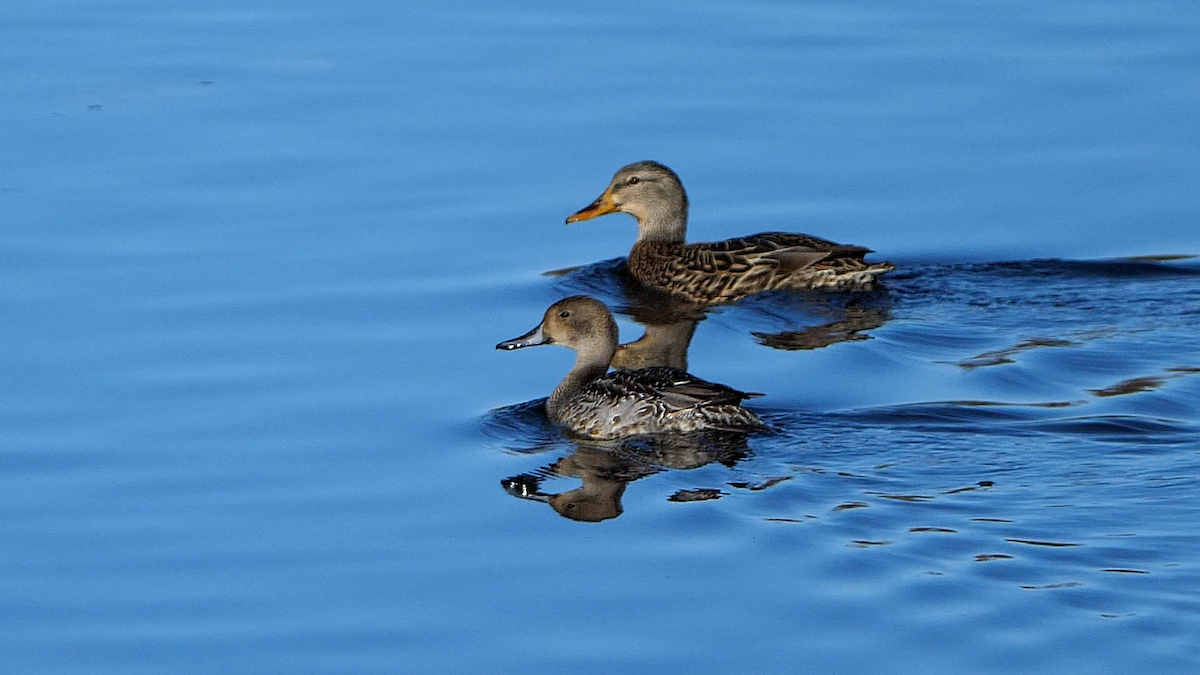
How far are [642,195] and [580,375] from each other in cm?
281

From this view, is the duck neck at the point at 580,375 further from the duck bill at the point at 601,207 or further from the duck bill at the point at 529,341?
the duck bill at the point at 601,207

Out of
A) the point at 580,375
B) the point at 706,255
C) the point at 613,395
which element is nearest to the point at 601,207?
the point at 706,255

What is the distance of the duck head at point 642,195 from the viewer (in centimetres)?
1295

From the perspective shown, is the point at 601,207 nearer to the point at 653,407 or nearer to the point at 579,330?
the point at 579,330

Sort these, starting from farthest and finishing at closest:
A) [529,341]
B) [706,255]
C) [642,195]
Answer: [642,195] < [706,255] < [529,341]

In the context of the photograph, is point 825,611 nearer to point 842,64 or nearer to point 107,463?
point 107,463

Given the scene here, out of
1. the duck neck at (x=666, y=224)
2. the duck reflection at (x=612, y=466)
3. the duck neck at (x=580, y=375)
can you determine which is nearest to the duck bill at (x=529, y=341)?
the duck neck at (x=580, y=375)

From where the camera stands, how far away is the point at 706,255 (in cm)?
1269

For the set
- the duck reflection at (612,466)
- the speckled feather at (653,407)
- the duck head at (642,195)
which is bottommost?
the duck reflection at (612,466)

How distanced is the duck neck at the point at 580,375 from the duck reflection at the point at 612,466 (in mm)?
382

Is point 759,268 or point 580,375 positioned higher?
point 759,268

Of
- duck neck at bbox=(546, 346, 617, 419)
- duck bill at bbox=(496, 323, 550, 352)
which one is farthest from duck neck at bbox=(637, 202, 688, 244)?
duck bill at bbox=(496, 323, 550, 352)

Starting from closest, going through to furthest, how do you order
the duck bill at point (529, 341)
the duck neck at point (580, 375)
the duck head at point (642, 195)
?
1. the duck neck at point (580, 375)
2. the duck bill at point (529, 341)
3. the duck head at point (642, 195)

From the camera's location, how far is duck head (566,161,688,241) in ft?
42.5
